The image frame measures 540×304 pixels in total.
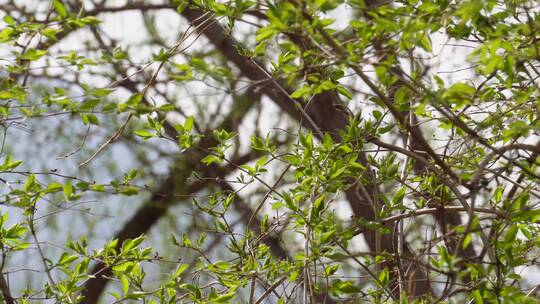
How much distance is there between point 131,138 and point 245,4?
9.47ft

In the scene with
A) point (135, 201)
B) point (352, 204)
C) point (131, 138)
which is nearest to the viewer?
point (352, 204)

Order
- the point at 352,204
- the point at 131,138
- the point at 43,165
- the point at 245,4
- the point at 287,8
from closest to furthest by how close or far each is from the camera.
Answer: the point at 287,8 → the point at 245,4 → the point at 352,204 → the point at 43,165 → the point at 131,138

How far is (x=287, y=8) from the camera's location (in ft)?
2.93

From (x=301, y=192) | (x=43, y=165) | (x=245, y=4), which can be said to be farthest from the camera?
(x=43, y=165)

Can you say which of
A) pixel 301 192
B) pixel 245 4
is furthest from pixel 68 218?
pixel 245 4

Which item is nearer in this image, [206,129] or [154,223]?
[206,129]

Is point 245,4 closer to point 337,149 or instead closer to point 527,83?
point 337,149

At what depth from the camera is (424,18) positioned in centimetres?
109

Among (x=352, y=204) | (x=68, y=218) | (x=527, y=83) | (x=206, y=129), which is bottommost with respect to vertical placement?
(x=527, y=83)

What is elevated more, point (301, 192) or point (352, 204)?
point (352, 204)

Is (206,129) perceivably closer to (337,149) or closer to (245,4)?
(337,149)

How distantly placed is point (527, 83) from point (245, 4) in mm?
604

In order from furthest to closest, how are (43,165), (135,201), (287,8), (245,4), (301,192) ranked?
1. (135,201)
2. (43,165)
3. (301,192)
4. (245,4)
5. (287,8)

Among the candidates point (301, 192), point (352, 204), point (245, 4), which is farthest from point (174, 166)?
point (245, 4)
